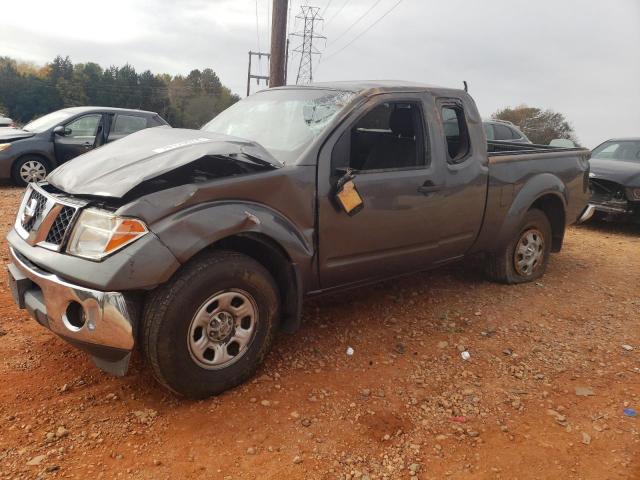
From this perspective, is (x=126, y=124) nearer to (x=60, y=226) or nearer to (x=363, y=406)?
(x=60, y=226)

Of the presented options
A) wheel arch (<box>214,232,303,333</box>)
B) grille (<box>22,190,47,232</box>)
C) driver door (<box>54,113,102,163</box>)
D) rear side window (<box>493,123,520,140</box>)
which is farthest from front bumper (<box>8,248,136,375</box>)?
rear side window (<box>493,123,520,140</box>)

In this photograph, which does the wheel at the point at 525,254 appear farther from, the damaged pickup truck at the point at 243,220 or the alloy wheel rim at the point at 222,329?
the alloy wheel rim at the point at 222,329

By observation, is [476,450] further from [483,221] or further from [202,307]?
[483,221]

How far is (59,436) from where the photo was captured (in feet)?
8.14

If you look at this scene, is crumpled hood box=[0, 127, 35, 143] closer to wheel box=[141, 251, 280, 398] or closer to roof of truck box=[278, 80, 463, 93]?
roof of truck box=[278, 80, 463, 93]

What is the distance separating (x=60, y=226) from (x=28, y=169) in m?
7.47

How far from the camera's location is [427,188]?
3.81 metres

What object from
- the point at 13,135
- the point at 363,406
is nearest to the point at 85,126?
the point at 13,135

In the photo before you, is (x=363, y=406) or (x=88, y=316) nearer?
(x=88, y=316)

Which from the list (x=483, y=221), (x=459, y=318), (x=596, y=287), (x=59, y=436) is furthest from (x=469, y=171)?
(x=59, y=436)

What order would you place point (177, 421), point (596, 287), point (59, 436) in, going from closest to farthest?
point (59, 436), point (177, 421), point (596, 287)

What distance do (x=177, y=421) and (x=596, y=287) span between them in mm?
4507

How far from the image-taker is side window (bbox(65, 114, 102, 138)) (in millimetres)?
9266

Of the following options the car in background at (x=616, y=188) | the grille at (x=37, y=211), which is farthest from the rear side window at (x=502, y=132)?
the grille at (x=37, y=211)
